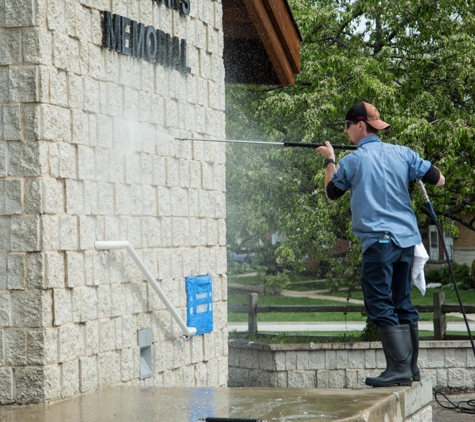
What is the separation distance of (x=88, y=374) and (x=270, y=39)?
14.7 feet

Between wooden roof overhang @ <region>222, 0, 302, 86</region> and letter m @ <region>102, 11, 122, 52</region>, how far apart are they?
2358mm

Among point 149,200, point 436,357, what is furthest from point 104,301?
point 436,357

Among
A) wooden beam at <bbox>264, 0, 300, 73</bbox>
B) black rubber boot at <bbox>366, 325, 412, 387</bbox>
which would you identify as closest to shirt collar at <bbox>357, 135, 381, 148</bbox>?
black rubber boot at <bbox>366, 325, 412, 387</bbox>

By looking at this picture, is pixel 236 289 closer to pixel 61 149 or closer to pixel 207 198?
pixel 207 198

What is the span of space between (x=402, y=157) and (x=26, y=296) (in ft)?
8.76

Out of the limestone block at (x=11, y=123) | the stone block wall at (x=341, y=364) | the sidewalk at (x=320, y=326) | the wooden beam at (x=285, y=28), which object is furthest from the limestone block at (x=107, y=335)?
the sidewalk at (x=320, y=326)

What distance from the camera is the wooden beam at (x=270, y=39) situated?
30.6 ft

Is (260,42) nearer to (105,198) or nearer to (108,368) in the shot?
(105,198)

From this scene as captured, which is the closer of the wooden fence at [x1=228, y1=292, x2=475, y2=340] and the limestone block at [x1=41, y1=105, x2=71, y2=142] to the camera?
the limestone block at [x1=41, y1=105, x2=71, y2=142]

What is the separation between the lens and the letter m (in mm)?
6926

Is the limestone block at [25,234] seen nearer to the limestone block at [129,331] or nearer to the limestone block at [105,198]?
the limestone block at [105,198]

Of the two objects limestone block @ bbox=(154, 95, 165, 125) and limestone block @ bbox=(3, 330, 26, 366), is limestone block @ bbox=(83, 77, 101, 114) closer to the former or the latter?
limestone block @ bbox=(154, 95, 165, 125)

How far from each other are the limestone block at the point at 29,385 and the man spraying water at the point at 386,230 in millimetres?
2176

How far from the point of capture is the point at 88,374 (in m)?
6.54
